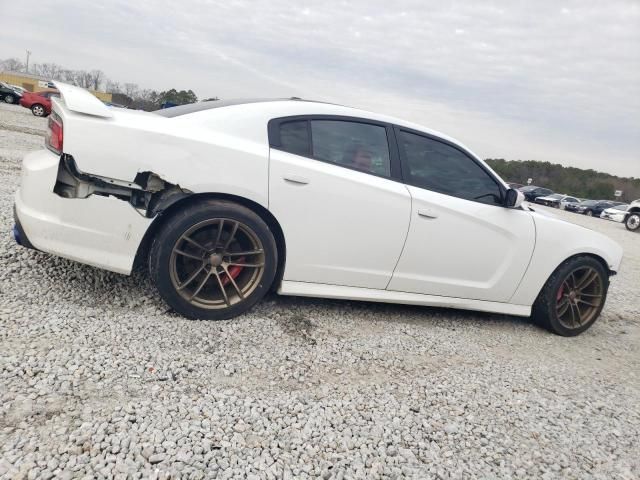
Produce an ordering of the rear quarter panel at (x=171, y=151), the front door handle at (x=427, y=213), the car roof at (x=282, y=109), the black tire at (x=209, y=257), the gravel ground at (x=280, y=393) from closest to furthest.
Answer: the gravel ground at (x=280, y=393) → the rear quarter panel at (x=171, y=151) → the black tire at (x=209, y=257) → the car roof at (x=282, y=109) → the front door handle at (x=427, y=213)

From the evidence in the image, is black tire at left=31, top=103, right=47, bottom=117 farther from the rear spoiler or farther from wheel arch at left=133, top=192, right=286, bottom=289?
wheel arch at left=133, top=192, right=286, bottom=289

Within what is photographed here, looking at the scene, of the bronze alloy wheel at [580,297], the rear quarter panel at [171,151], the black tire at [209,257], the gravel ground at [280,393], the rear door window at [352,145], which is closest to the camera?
the gravel ground at [280,393]

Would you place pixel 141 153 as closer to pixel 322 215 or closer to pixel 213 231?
pixel 213 231

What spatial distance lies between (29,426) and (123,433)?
0.35m

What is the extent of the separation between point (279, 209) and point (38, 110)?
25.4m

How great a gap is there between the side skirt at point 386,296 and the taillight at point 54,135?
1.60 metres

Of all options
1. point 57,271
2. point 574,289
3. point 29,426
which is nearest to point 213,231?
point 57,271

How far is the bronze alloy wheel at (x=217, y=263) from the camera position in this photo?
9.33 ft

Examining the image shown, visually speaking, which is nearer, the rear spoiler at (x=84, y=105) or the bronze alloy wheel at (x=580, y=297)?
the rear spoiler at (x=84, y=105)

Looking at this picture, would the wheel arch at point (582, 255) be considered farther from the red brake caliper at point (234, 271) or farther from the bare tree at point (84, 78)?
the bare tree at point (84, 78)

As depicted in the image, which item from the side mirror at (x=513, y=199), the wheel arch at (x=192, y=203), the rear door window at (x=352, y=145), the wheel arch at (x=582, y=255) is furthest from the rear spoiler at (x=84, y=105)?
the wheel arch at (x=582, y=255)

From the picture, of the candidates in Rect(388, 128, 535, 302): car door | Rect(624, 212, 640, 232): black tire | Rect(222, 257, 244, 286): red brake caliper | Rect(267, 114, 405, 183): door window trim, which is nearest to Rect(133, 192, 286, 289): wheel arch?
Rect(222, 257, 244, 286): red brake caliper

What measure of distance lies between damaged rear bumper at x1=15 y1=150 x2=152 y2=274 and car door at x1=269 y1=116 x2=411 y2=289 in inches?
35.0

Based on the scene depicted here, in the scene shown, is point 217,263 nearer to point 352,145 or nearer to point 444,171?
point 352,145
